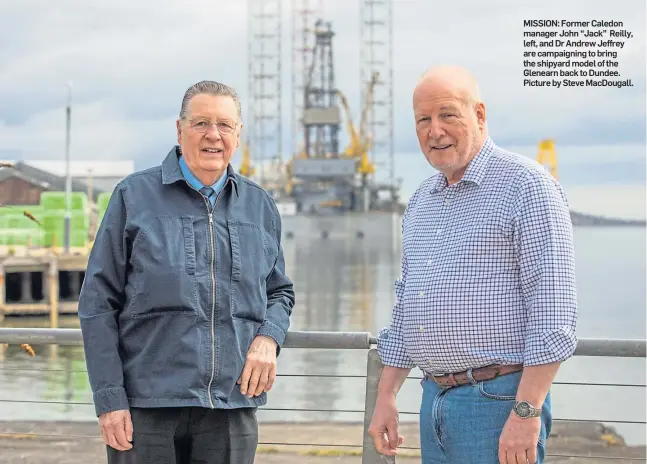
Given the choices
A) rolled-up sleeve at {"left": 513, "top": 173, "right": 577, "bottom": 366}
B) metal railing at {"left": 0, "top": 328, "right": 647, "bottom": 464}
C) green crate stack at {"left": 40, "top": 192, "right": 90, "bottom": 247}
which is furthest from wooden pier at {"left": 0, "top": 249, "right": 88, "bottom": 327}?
rolled-up sleeve at {"left": 513, "top": 173, "right": 577, "bottom": 366}

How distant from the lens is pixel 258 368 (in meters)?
2.56

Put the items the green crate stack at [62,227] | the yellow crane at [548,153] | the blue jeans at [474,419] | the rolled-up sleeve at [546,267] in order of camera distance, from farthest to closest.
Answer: the yellow crane at [548,153]
the green crate stack at [62,227]
the blue jeans at [474,419]
the rolled-up sleeve at [546,267]

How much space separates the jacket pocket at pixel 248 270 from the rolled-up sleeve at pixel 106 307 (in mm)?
293

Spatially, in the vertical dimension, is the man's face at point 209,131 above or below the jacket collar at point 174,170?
above

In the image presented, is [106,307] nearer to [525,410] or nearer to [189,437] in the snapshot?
[189,437]

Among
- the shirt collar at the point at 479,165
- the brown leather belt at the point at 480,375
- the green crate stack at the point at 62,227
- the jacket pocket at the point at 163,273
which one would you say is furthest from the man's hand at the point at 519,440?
the green crate stack at the point at 62,227

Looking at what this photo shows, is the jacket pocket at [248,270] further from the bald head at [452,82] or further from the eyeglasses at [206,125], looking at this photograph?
the bald head at [452,82]

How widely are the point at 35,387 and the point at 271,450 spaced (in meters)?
8.83

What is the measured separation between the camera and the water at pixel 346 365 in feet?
35.3

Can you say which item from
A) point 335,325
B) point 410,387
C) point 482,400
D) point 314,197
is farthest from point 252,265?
point 314,197

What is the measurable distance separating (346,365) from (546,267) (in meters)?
15.6

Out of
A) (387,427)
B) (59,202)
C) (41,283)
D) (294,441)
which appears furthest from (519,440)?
(59,202)

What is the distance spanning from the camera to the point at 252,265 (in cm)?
258

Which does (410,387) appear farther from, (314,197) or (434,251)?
(314,197)
